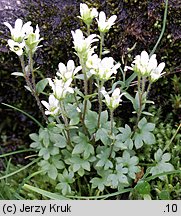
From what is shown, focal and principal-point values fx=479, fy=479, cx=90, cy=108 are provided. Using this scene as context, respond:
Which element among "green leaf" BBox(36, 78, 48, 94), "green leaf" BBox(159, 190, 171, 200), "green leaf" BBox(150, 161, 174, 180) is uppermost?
"green leaf" BBox(36, 78, 48, 94)

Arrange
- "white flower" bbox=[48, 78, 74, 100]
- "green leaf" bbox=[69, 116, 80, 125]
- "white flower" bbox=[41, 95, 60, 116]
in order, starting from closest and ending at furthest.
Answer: "white flower" bbox=[48, 78, 74, 100]
"white flower" bbox=[41, 95, 60, 116]
"green leaf" bbox=[69, 116, 80, 125]

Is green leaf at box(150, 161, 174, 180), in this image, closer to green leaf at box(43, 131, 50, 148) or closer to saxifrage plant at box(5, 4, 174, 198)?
saxifrage plant at box(5, 4, 174, 198)

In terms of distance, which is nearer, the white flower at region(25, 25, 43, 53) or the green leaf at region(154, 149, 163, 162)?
the white flower at region(25, 25, 43, 53)

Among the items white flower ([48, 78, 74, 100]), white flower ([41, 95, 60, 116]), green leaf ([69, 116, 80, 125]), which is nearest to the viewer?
white flower ([48, 78, 74, 100])

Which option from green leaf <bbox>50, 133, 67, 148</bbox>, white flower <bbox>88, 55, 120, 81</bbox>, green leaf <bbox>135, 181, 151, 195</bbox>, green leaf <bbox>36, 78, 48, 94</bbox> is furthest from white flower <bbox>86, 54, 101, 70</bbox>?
green leaf <bbox>135, 181, 151, 195</bbox>

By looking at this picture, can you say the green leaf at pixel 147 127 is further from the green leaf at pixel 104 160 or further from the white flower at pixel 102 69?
the white flower at pixel 102 69

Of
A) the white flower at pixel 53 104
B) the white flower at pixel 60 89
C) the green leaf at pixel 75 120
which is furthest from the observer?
the green leaf at pixel 75 120

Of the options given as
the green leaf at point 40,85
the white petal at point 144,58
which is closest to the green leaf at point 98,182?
the green leaf at point 40,85

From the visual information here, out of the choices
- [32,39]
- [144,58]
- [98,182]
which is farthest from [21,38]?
[98,182]

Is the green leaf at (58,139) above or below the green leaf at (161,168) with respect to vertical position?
above
